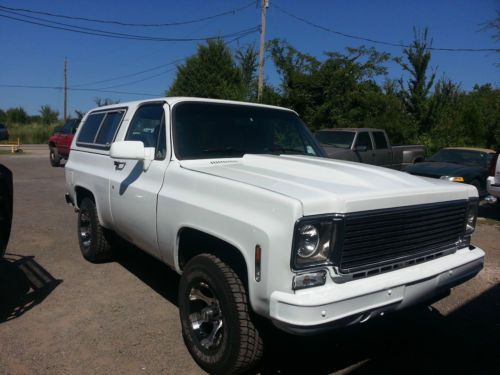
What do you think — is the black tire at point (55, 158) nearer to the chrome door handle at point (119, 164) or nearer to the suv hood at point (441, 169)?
the suv hood at point (441, 169)

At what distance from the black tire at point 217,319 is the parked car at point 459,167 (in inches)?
308

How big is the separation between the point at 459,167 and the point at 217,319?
8917 mm

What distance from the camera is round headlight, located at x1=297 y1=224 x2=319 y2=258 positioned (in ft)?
8.15

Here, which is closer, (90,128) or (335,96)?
(90,128)

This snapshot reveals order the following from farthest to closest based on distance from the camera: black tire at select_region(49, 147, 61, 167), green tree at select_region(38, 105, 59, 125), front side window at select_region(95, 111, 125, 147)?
green tree at select_region(38, 105, 59, 125)
black tire at select_region(49, 147, 61, 167)
front side window at select_region(95, 111, 125, 147)

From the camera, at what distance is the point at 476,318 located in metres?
4.19

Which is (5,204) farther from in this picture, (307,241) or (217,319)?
(307,241)

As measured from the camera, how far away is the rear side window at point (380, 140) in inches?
508

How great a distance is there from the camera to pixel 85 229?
5.62 meters

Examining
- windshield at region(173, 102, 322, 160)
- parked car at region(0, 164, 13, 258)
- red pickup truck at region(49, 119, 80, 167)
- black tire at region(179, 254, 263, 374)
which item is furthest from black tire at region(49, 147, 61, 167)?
black tire at region(179, 254, 263, 374)

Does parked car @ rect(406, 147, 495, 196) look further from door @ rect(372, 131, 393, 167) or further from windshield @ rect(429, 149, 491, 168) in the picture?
door @ rect(372, 131, 393, 167)

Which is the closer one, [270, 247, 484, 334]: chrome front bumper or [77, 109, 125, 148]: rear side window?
[270, 247, 484, 334]: chrome front bumper

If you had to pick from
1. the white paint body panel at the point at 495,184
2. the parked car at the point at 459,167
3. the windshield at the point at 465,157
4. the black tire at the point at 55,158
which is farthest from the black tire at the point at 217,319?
the black tire at the point at 55,158

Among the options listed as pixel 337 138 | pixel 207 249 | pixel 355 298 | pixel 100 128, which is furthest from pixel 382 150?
pixel 355 298
